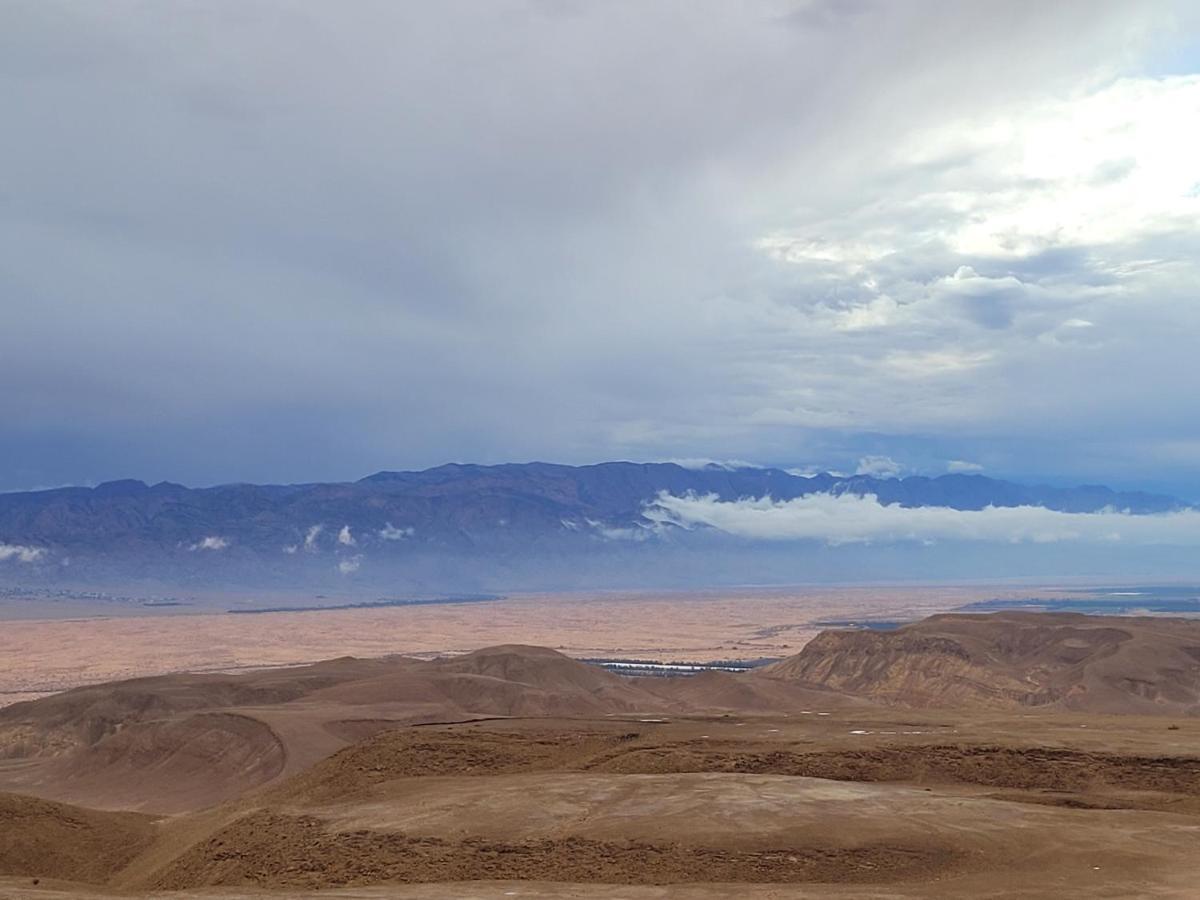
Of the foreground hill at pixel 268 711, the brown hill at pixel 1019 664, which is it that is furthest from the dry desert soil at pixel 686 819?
the brown hill at pixel 1019 664

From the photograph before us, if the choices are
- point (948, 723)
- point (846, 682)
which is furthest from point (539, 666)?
point (948, 723)

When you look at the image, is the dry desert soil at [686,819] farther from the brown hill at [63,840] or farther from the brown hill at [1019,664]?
the brown hill at [1019,664]

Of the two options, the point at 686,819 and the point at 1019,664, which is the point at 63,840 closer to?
the point at 686,819

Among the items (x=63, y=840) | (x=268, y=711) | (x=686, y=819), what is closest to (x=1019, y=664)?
(x=268, y=711)

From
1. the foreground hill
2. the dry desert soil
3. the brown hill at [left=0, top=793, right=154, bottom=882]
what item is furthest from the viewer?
the foreground hill

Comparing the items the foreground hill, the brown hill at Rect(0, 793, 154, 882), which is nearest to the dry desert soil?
the brown hill at Rect(0, 793, 154, 882)

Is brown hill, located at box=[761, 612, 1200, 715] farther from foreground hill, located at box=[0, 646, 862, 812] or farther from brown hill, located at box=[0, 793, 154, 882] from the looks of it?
brown hill, located at box=[0, 793, 154, 882]

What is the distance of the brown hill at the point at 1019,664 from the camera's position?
116625 millimetres

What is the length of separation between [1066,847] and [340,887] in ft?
57.9

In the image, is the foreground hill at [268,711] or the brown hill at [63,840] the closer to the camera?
the brown hill at [63,840]

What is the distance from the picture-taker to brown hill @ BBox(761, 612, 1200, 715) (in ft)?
383

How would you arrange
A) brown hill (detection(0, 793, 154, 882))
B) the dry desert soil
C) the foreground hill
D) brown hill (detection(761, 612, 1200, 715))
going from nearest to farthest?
the dry desert soil, brown hill (detection(0, 793, 154, 882)), the foreground hill, brown hill (detection(761, 612, 1200, 715))

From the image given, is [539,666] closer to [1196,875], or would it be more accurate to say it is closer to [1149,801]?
[1149,801]

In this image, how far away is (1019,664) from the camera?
453ft
